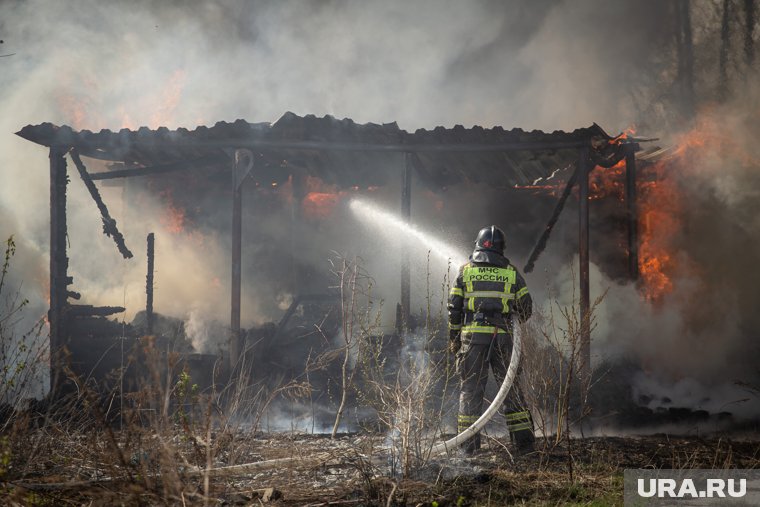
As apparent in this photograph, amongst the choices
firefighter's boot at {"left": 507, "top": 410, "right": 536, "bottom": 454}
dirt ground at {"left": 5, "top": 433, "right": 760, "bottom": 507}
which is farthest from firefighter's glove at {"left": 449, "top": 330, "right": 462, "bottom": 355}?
dirt ground at {"left": 5, "top": 433, "right": 760, "bottom": 507}

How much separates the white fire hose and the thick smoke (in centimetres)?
693

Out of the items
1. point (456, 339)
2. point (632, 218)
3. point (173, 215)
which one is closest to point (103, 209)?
point (173, 215)

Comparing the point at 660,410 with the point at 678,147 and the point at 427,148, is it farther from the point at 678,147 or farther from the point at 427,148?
the point at 678,147

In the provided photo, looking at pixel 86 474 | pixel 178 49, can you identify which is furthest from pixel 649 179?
pixel 178 49

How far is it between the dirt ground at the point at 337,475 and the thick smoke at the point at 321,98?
7057mm

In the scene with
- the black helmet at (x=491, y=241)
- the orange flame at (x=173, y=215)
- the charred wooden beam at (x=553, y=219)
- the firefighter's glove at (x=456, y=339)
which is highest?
the orange flame at (x=173, y=215)

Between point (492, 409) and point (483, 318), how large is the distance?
106 centimetres

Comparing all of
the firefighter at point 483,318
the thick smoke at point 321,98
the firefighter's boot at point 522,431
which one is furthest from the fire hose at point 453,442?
the thick smoke at point 321,98

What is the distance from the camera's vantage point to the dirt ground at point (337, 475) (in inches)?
153

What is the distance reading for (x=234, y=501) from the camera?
14.3 ft

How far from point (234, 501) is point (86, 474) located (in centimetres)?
132

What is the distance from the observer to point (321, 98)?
72.0 feet

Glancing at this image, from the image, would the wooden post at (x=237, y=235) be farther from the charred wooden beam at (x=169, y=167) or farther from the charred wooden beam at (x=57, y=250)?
the charred wooden beam at (x=57, y=250)

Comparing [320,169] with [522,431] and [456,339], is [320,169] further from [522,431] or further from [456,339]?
[522,431]
